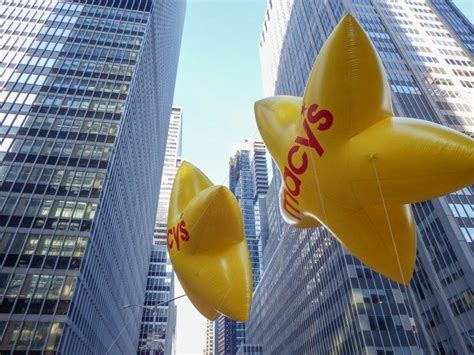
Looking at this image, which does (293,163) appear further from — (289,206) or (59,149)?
(59,149)

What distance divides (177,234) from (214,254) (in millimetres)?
1245

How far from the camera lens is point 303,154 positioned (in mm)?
Result: 7312

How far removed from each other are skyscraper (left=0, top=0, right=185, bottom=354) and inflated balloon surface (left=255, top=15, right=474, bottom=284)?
3140 cm

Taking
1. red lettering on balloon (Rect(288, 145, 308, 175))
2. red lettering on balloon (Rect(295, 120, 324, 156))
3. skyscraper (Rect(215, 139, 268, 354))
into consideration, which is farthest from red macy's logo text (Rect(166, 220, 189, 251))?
skyscraper (Rect(215, 139, 268, 354))

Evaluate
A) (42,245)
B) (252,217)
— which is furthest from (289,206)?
(252,217)

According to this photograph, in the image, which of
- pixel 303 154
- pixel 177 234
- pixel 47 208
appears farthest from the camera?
pixel 47 208

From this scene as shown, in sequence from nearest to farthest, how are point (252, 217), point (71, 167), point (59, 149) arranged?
point (71, 167)
point (59, 149)
point (252, 217)

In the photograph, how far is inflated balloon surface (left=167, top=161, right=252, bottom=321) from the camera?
8.13 metres

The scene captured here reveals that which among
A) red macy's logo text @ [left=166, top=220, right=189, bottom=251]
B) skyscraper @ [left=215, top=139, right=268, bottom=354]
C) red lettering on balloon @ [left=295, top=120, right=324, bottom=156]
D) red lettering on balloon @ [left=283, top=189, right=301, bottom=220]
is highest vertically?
red lettering on balloon @ [left=295, top=120, right=324, bottom=156]

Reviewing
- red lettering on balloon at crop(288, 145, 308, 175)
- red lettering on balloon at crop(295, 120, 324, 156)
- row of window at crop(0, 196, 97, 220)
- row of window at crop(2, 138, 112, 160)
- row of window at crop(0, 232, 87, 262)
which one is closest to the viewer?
red lettering on balloon at crop(295, 120, 324, 156)

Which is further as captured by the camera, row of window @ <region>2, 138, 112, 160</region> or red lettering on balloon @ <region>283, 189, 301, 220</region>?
row of window @ <region>2, 138, 112, 160</region>

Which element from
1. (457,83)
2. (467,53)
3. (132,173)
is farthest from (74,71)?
(467,53)

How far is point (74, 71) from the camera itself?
50.8 metres

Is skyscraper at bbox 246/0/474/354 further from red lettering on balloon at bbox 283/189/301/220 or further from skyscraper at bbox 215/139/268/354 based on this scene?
skyscraper at bbox 215/139/268/354
